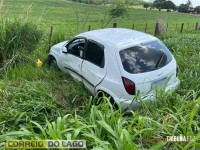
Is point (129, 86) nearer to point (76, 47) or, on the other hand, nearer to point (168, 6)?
point (76, 47)

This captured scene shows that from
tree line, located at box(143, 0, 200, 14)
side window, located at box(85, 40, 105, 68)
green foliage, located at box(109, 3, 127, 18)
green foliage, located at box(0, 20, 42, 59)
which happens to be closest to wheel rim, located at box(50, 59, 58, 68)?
green foliage, located at box(0, 20, 42, 59)

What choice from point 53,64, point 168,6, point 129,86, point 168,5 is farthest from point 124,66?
point 168,6

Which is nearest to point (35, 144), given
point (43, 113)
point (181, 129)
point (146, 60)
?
point (43, 113)

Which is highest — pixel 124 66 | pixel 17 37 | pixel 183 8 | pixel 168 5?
pixel 168 5

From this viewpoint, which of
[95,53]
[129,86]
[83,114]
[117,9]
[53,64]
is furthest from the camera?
[117,9]

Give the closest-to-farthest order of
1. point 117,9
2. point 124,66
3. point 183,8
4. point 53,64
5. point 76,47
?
point 124,66 → point 76,47 → point 53,64 → point 117,9 → point 183,8

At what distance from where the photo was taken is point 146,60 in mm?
4832

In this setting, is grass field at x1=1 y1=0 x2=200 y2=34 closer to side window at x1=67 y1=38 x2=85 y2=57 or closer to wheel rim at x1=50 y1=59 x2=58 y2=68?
wheel rim at x1=50 y1=59 x2=58 y2=68

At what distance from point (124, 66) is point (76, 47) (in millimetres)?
1685

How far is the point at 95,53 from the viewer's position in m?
5.32

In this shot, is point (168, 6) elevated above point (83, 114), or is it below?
above

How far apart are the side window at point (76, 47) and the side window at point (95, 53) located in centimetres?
25

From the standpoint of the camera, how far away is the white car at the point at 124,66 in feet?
15.2

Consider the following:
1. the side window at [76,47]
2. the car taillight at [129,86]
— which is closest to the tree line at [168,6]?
the side window at [76,47]
